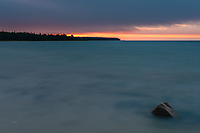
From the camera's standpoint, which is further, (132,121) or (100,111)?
(100,111)

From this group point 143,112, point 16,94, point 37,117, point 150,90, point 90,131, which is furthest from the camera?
point 150,90

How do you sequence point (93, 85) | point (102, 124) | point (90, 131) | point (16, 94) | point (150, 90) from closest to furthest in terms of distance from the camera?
point (90, 131), point (102, 124), point (16, 94), point (150, 90), point (93, 85)

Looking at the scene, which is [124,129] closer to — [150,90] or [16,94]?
[150,90]

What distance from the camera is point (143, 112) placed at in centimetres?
646

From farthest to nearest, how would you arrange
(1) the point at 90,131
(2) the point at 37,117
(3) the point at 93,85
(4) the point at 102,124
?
1. (3) the point at 93,85
2. (2) the point at 37,117
3. (4) the point at 102,124
4. (1) the point at 90,131

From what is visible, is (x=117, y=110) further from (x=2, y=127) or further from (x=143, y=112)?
(x=2, y=127)

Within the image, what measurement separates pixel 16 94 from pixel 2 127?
3.58 meters

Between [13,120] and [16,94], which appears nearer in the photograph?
[13,120]

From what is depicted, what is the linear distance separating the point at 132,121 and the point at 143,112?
0.88 meters

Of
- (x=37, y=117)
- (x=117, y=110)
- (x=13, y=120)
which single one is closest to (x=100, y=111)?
(x=117, y=110)

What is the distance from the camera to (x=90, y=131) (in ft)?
16.7

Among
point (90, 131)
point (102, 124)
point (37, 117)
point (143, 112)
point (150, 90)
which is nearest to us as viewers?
point (90, 131)

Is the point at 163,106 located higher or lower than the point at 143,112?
higher

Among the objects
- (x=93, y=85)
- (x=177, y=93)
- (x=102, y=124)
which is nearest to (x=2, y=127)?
(x=102, y=124)
